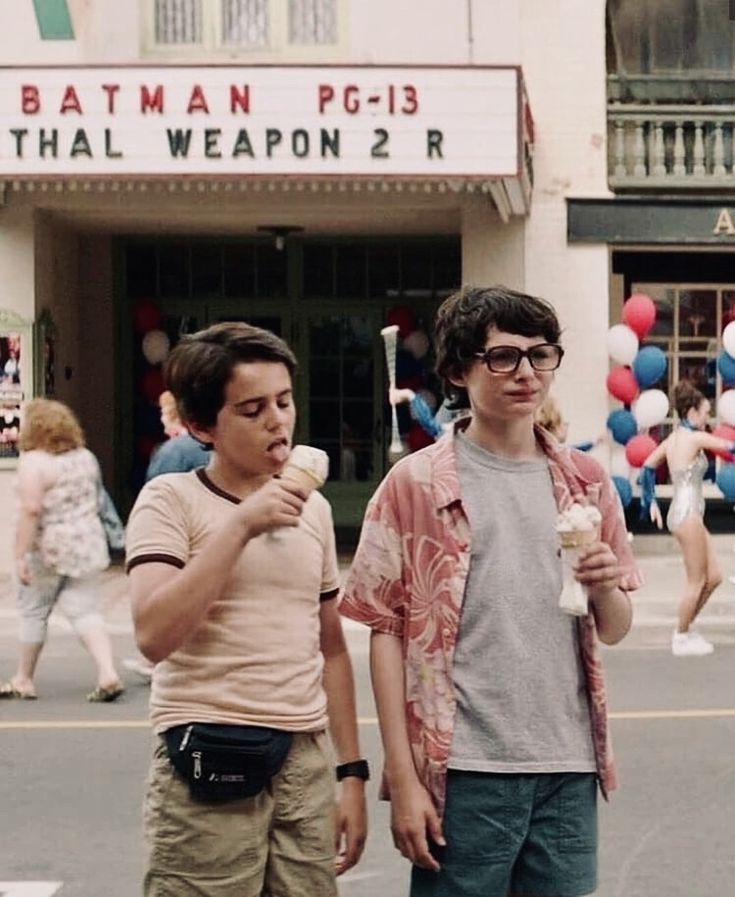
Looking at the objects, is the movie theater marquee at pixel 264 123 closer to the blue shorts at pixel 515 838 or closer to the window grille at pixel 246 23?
the window grille at pixel 246 23

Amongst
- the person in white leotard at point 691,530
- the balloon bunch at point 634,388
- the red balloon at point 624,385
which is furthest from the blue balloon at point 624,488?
the person in white leotard at point 691,530

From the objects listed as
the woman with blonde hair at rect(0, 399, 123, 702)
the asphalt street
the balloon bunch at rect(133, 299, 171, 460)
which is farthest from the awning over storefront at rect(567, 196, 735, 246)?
the woman with blonde hair at rect(0, 399, 123, 702)

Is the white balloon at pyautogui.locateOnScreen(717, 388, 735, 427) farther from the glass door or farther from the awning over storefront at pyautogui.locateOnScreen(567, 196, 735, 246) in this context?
the glass door

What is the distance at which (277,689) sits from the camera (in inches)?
122

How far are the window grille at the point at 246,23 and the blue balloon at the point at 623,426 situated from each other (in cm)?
512

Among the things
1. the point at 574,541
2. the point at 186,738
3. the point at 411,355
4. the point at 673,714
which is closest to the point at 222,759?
the point at 186,738

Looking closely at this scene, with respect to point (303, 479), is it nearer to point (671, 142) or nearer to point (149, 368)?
point (671, 142)

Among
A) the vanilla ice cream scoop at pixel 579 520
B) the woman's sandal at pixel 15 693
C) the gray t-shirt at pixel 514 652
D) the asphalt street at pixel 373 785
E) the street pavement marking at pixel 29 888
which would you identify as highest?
the vanilla ice cream scoop at pixel 579 520

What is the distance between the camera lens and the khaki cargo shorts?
9.93 feet

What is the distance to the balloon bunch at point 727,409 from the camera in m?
14.5

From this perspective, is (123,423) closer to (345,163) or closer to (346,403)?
(346,403)

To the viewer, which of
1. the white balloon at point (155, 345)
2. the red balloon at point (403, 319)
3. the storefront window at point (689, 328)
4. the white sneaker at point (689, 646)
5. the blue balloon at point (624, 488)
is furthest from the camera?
the white balloon at point (155, 345)

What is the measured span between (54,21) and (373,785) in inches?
408

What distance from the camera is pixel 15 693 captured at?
29.8 feet
